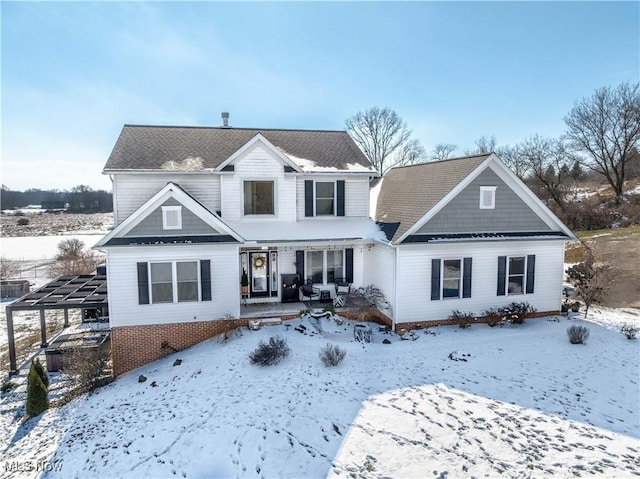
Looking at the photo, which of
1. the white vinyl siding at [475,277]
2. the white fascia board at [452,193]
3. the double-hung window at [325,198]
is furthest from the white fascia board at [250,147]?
the white vinyl siding at [475,277]

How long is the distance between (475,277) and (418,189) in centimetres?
422

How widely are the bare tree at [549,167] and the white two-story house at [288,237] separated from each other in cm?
3073

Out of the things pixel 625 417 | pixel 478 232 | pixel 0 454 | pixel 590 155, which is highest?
pixel 590 155

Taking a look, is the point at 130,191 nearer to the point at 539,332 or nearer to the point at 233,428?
the point at 233,428

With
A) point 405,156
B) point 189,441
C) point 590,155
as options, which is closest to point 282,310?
point 189,441

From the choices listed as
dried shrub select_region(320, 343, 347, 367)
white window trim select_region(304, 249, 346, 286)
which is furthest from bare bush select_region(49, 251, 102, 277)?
dried shrub select_region(320, 343, 347, 367)

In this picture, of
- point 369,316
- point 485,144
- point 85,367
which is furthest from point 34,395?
point 485,144

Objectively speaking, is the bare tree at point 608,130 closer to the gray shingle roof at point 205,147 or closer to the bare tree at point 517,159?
the bare tree at point 517,159

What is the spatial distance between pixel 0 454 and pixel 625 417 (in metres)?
15.0

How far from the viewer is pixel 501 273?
16156 millimetres

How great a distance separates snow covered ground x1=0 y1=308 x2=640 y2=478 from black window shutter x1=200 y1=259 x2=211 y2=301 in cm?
165

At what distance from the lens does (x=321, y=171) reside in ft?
57.1

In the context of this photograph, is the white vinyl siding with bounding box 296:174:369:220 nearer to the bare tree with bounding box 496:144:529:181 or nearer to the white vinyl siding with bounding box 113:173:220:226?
the white vinyl siding with bounding box 113:173:220:226

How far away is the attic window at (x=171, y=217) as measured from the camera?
557 inches
